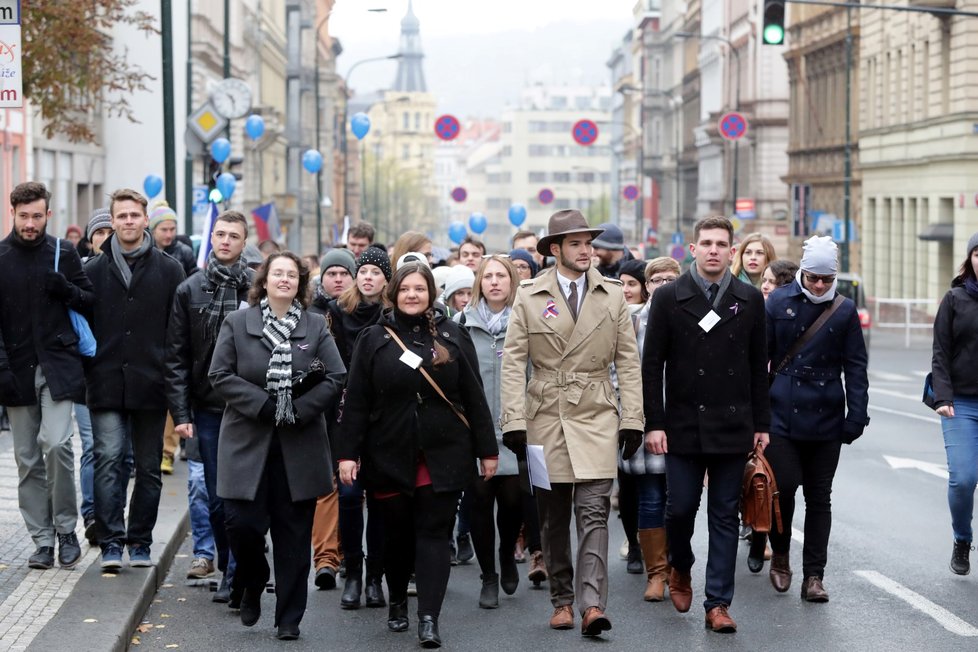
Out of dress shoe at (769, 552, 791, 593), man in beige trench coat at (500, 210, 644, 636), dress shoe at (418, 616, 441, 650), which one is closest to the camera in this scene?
dress shoe at (418, 616, 441, 650)

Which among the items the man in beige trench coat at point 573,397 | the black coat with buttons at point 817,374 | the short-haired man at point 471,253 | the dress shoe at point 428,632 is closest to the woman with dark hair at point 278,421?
the dress shoe at point 428,632

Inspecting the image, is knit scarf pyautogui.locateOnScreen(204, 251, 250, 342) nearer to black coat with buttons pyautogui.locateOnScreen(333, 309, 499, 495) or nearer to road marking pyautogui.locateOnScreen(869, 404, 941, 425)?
black coat with buttons pyautogui.locateOnScreen(333, 309, 499, 495)

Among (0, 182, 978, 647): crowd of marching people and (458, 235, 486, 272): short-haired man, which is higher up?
(458, 235, 486, 272): short-haired man

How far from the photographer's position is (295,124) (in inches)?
3880

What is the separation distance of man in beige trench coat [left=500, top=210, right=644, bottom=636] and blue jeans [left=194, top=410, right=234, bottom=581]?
1637 mm

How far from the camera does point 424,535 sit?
9109 mm

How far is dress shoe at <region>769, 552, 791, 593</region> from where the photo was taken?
34.1ft

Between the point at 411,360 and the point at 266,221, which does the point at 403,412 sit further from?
the point at 266,221

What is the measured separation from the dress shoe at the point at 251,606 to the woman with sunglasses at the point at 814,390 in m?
2.79

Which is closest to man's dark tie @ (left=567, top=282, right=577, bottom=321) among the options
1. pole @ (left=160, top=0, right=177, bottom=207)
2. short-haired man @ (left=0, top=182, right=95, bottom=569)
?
short-haired man @ (left=0, top=182, right=95, bottom=569)

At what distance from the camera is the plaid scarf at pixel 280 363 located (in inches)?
348

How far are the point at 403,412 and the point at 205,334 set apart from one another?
4.63 ft

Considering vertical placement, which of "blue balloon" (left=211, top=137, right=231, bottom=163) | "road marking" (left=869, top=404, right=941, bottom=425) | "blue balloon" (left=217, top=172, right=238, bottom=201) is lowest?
"road marking" (left=869, top=404, right=941, bottom=425)

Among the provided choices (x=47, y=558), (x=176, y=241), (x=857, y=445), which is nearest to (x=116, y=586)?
(x=47, y=558)
